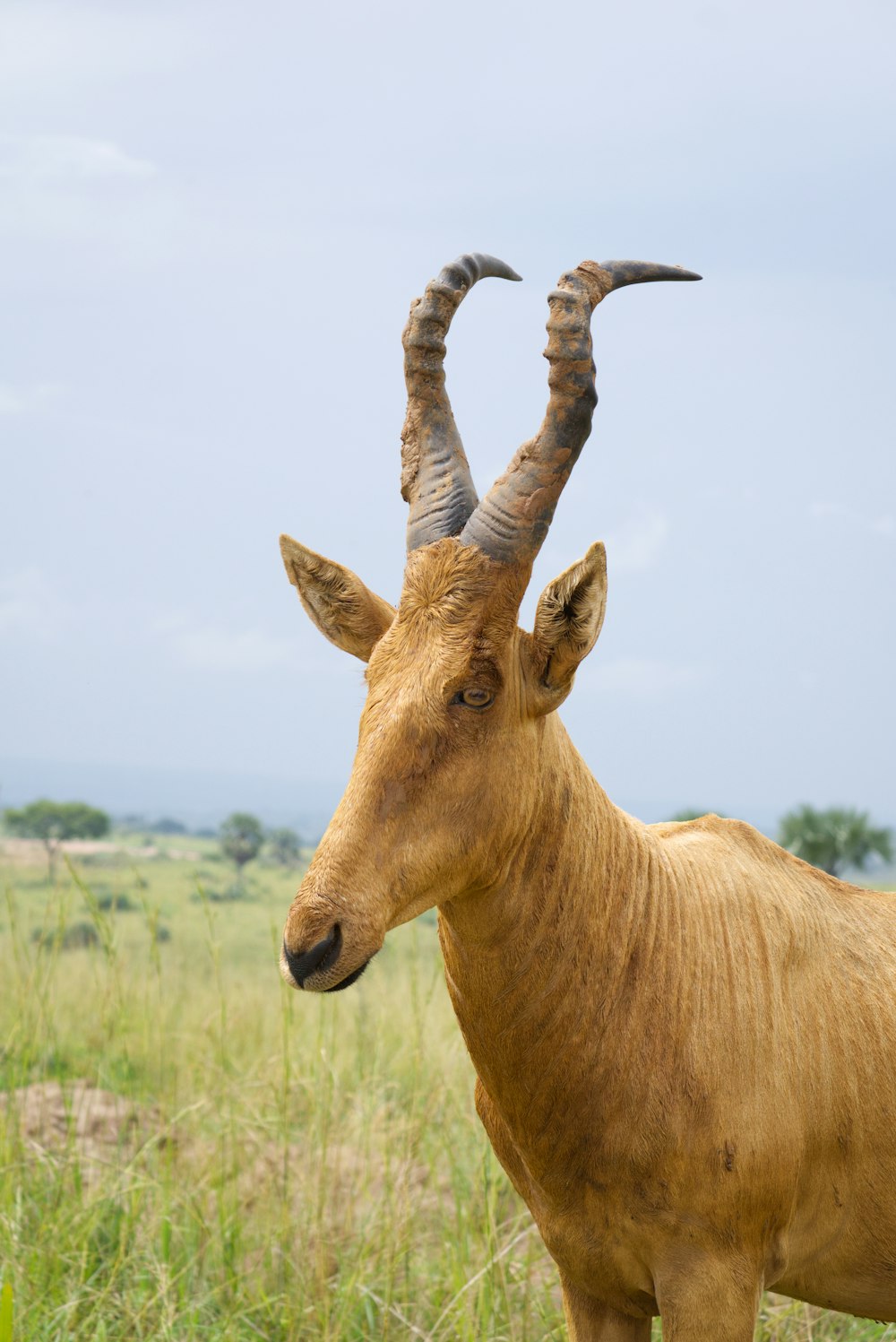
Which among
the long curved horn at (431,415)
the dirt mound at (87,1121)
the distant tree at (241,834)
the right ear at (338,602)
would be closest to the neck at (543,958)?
the right ear at (338,602)

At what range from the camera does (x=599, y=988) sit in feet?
12.1

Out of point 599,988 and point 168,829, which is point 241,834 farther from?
point 168,829

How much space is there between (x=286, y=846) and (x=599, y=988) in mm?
41296

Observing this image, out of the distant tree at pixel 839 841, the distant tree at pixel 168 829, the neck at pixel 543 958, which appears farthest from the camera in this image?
the distant tree at pixel 168 829

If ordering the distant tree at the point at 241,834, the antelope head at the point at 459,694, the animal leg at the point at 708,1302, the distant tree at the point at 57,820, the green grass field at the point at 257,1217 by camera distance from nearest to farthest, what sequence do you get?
the antelope head at the point at 459,694
the animal leg at the point at 708,1302
the green grass field at the point at 257,1217
the distant tree at the point at 57,820
the distant tree at the point at 241,834

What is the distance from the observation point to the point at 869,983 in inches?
160

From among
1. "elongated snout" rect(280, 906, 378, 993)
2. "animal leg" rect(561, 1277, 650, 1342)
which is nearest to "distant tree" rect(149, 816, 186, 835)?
"animal leg" rect(561, 1277, 650, 1342)

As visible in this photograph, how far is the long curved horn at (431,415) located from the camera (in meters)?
3.71

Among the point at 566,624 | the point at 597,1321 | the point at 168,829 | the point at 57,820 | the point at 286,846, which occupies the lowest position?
the point at 168,829

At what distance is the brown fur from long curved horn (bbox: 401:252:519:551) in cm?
24

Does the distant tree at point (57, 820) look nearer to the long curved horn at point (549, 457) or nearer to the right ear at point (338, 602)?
the right ear at point (338, 602)

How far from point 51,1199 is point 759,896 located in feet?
13.3

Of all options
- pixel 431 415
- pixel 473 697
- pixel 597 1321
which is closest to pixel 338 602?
pixel 431 415

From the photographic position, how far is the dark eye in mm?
3330
